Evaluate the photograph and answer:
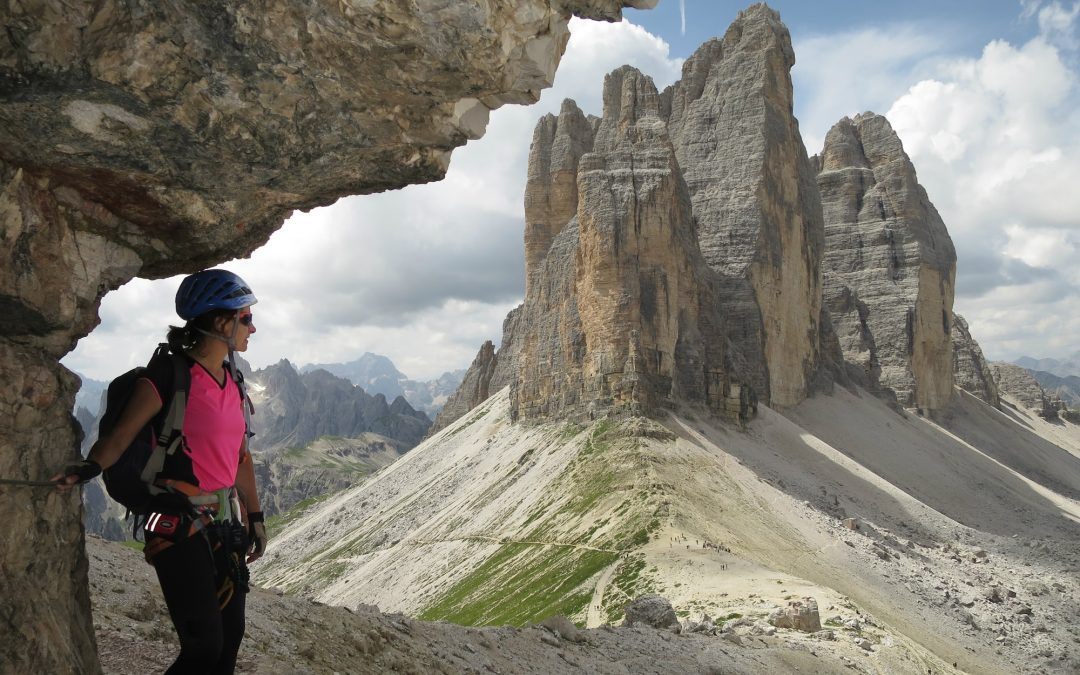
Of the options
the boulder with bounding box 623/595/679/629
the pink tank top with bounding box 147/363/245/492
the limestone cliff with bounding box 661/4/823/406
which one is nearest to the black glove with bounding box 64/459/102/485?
the pink tank top with bounding box 147/363/245/492

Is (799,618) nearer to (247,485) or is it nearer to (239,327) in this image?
(247,485)

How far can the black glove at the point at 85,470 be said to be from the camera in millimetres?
5355

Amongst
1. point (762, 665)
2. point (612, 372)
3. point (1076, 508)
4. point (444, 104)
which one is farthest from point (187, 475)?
point (1076, 508)

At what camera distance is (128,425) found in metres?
5.36

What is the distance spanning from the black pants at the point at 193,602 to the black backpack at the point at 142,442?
1.32 ft

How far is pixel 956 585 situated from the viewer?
43906mm

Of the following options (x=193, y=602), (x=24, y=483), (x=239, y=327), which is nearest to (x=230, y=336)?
(x=239, y=327)

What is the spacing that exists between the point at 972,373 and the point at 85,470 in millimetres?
143333

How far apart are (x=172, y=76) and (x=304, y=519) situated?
97.8m

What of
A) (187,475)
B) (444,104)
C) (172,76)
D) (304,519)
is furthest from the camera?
(304,519)

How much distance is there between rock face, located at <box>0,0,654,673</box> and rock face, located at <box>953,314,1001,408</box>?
447 feet

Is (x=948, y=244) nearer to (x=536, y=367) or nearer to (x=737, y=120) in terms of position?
(x=737, y=120)

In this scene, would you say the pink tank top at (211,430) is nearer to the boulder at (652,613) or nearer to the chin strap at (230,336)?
the chin strap at (230,336)

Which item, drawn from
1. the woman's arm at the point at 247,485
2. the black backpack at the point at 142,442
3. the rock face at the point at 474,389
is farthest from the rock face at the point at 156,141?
the rock face at the point at 474,389
